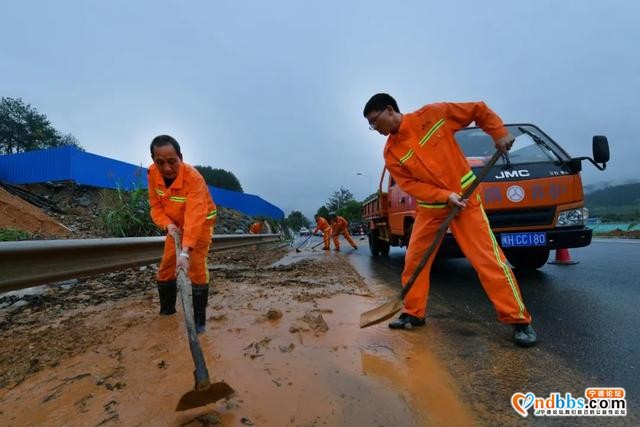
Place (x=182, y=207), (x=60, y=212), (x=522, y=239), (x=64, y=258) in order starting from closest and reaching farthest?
(x=64, y=258), (x=182, y=207), (x=522, y=239), (x=60, y=212)

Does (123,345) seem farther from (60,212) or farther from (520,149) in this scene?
(60,212)

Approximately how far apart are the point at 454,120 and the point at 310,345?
77.7 inches

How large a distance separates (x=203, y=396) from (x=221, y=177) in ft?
221

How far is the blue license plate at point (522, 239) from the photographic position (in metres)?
3.98

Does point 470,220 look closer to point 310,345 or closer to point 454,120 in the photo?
point 454,120

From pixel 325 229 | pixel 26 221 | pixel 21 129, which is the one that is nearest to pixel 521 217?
pixel 26 221

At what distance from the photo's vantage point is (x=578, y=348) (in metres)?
2.25

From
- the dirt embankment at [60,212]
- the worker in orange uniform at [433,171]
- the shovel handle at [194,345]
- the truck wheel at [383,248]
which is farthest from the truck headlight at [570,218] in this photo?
the dirt embankment at [60,212]

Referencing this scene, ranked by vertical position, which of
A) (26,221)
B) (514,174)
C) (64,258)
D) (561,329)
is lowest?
(561,329)

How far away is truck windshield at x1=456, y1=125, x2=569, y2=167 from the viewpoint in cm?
438

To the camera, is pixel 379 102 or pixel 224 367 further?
pixel 379 102

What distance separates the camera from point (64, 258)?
2.69m

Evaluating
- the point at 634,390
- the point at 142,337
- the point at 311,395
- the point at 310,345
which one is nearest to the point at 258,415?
the point at 311,395

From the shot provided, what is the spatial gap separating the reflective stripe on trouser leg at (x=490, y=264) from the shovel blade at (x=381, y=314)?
62 centimetres
